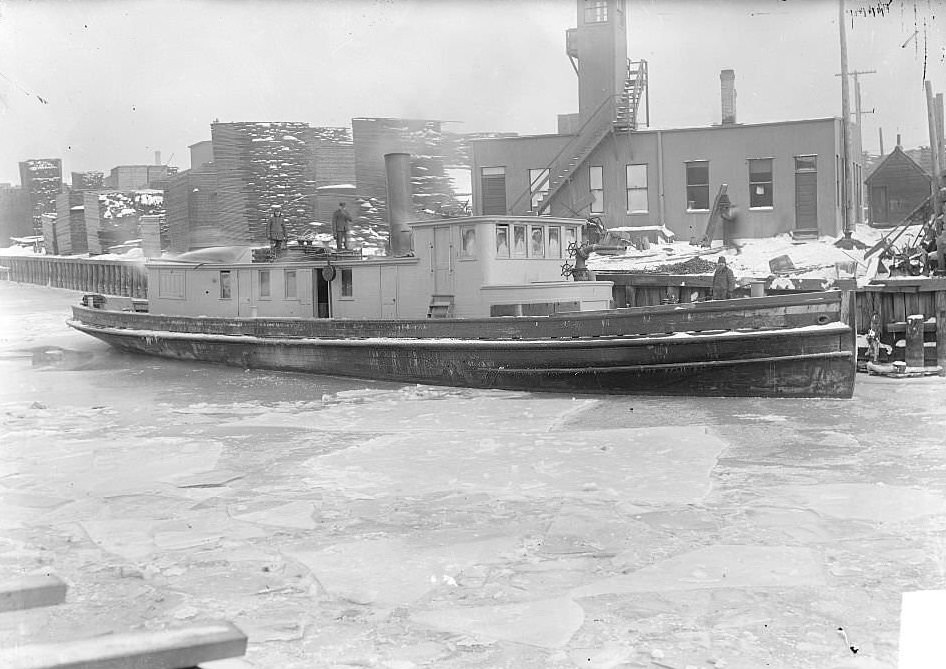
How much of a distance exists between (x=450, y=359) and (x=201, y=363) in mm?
6138

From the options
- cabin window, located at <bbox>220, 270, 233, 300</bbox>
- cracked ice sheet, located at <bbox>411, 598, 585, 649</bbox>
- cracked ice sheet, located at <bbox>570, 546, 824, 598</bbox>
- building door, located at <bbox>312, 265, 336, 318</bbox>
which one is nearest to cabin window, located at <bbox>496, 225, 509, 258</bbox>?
building door, located at <bbox>312, 265, 336, 318</bbox>

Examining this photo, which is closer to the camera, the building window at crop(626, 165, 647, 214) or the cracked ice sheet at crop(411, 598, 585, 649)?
the cracked ice sheet at crop(411, 598, 585, 649)

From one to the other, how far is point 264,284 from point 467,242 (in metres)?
4.56

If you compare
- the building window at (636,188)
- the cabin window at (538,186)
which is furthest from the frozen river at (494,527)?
the cabin window at (538,186)

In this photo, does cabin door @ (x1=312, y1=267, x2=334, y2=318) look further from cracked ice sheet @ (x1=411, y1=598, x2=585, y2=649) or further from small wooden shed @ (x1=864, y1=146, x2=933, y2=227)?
small wooden shed @ (x1=864, y1=146, x2=933, y2=227)

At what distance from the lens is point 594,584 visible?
5586 mm

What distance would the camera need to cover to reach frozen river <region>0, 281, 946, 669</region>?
15.8ft

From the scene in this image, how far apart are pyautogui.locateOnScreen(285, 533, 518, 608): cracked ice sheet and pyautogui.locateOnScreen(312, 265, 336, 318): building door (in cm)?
1035

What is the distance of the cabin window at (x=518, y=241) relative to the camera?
14688 millimetres

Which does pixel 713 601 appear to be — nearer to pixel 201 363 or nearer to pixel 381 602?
pixel 381 602

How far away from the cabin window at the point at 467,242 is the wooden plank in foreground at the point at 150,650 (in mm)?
12298

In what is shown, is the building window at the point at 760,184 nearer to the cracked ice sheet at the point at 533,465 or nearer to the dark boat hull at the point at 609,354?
the dark boat hull at the point at 609,354

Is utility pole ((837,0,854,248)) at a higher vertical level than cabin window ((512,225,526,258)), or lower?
higher

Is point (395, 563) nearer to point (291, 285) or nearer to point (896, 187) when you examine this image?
point (291, 285)
